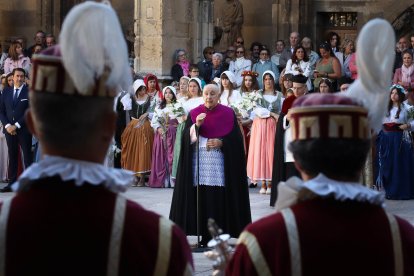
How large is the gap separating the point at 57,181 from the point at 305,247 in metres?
0.83

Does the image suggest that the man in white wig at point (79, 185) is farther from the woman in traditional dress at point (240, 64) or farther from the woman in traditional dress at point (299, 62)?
the woman in traditional dress at point (240, 64)

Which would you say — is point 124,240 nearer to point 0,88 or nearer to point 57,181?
point 57,181

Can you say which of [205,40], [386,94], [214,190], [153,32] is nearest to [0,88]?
[153,32]

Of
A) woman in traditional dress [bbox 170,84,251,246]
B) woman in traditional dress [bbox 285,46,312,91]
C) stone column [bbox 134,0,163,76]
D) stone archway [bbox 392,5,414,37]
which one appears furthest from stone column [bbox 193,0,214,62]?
woman in traditional dress [bbox 170,84,251,246]

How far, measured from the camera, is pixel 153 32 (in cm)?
1855

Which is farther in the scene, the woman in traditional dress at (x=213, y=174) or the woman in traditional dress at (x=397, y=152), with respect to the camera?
the woman in traditional dress at (x=397, y=152)

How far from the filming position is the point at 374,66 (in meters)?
3.90

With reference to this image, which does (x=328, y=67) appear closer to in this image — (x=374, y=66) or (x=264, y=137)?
(x=264, y=137)

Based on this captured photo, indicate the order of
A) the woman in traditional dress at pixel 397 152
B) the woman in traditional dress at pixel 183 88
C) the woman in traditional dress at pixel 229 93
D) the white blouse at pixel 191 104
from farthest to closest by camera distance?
the woman in traditional dress at pixel 183 88, the woman in traditional dress at pixel 229 93, the white blouse at pixel 191 104, the woman in traditional dress at pixel 397 152

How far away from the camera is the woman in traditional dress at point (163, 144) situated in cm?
1662

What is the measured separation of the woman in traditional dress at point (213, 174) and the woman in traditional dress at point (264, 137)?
14.8 feet

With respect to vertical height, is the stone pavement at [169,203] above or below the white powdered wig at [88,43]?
below

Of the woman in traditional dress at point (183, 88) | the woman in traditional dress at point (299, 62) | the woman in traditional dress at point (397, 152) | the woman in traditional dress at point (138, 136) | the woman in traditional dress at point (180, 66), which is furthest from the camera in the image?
the woman in traditional dress at point (180, 66)

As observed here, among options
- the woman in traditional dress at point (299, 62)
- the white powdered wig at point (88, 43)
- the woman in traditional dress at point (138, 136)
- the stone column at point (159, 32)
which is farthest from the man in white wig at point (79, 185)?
the stone column at point (159, 32)
